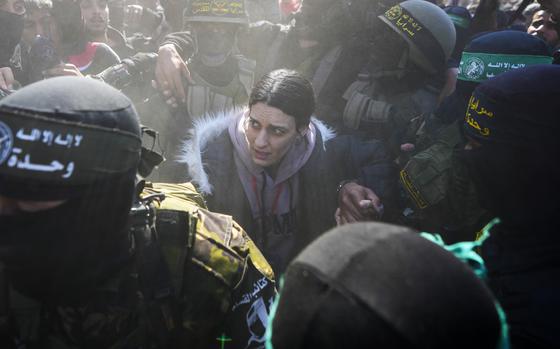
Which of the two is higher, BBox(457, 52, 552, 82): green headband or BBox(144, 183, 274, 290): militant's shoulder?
BBox(457, 52, 552, 82): green headband

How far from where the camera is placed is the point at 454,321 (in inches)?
32.4

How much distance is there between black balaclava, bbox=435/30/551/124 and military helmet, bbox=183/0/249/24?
190cm

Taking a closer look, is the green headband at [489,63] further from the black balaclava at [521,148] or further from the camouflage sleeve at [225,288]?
the camouflage sleeve at [225,288]

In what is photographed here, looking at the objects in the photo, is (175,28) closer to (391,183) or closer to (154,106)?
(154,106)

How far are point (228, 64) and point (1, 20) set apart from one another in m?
1.66

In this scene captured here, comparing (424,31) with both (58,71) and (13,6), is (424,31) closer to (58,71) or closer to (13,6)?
(58,71)

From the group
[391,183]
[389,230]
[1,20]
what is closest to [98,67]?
[1,20]

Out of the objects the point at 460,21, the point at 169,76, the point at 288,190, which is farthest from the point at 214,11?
the point at 460,21

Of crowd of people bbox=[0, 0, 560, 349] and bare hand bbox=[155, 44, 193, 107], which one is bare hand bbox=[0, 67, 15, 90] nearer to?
crowd of people bbox=[0, 0, 560, 349]

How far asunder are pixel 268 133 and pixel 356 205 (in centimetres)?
66

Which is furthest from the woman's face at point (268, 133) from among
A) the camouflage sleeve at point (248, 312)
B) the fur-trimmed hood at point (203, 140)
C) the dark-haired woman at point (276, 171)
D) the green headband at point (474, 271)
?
the green headband at point (474, 271)

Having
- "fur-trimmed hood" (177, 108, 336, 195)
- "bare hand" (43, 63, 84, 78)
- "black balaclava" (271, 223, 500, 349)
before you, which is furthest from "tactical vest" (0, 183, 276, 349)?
"bare hand" (43, 63, 84, 78)

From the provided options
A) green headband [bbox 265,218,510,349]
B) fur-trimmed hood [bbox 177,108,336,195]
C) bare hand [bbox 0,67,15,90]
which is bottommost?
fur-trimmed hood [bbox 177,108,336,195]

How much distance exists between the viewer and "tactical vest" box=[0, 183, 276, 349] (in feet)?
4.55
